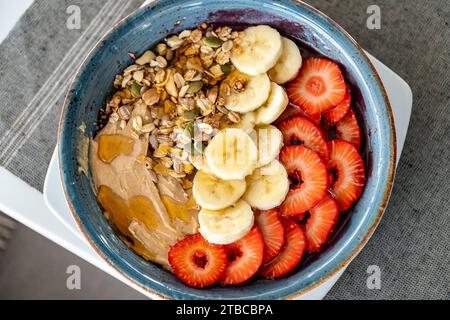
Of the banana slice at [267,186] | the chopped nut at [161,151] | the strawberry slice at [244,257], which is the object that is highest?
the chopped nut at [161,151]

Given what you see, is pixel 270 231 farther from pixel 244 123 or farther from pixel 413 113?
pixel 413 113

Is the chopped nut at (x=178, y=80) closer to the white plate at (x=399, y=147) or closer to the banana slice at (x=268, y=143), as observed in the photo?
the banana slice at (x=268, y=143)

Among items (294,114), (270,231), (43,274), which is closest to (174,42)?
(294,114)

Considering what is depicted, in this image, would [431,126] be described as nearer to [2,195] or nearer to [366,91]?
[366,91]

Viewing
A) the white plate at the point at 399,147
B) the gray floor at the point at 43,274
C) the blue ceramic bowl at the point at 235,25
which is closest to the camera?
the blue ceramic bowl at the point at 235,25

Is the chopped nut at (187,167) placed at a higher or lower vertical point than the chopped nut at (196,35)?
lower

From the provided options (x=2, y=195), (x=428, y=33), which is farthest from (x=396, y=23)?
(x=2, y=195)

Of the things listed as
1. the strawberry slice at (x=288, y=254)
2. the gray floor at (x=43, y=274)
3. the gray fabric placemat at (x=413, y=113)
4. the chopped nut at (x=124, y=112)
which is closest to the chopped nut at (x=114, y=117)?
the chopped nut at (x=124, y=112)
